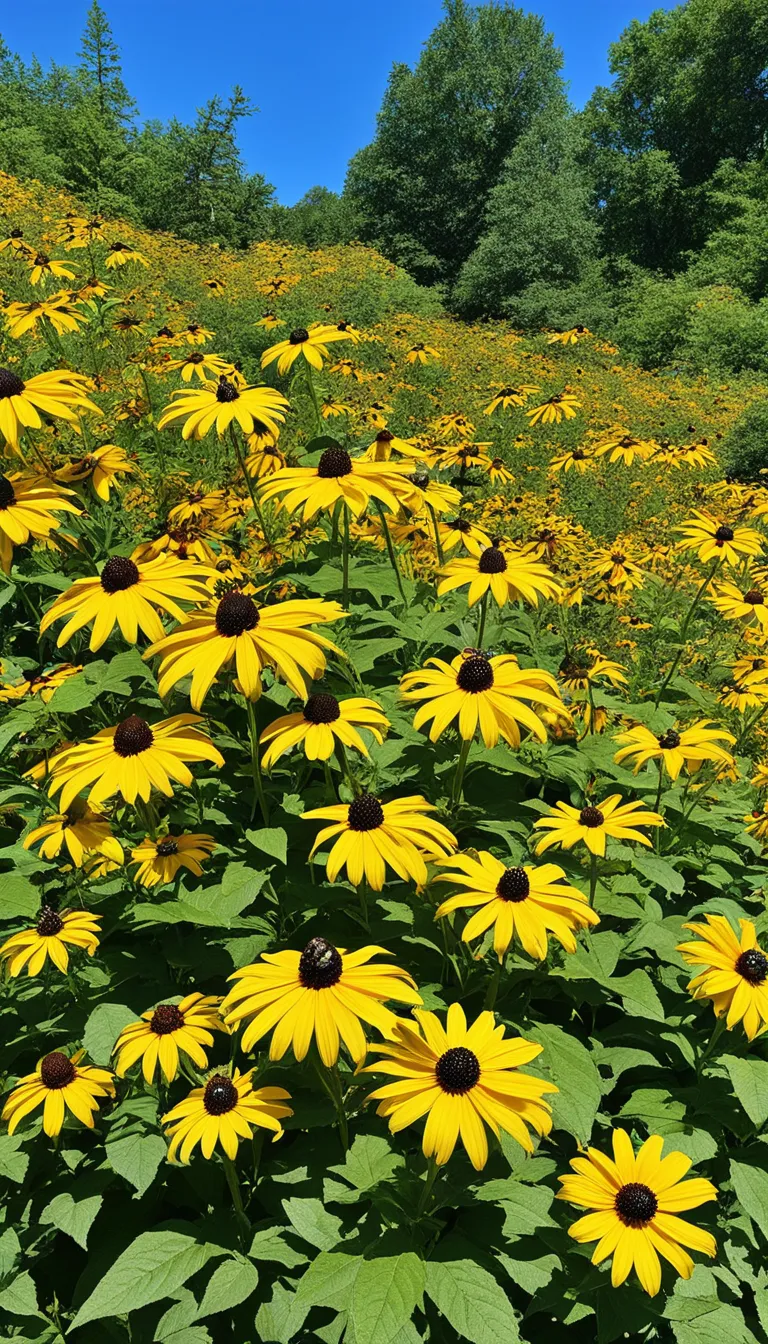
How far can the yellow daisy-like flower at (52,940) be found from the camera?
1768 mm

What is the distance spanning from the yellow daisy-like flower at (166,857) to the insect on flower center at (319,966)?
53 centimetres

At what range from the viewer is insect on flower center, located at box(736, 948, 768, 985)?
168 centimetres

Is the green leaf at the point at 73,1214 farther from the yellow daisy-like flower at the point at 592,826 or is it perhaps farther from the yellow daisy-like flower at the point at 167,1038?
the yellow daisy-like flower at the point at 592,826

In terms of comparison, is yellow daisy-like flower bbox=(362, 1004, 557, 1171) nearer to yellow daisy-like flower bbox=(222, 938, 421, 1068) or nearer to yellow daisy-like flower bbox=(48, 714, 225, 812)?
yellow daisy-like flower bbox=(222, 938, 421, 1068)

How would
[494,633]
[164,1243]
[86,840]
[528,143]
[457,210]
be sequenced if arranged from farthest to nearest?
[457,210]
[528,143]
[494,633]
[86,840]
[164,1243]

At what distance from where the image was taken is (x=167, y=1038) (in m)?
1.63

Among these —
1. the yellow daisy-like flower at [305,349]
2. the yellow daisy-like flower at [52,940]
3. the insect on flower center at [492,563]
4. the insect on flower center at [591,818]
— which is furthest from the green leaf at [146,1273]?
the yellow daisy-like flower at [305,349]

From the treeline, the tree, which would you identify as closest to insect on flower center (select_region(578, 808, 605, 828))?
the treeline

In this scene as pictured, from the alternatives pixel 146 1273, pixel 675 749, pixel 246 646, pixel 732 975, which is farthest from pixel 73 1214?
pixel 675 749

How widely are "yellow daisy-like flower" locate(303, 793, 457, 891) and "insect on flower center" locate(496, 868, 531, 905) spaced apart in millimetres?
138

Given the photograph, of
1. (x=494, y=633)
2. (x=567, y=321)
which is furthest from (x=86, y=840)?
(x=567, y=321)

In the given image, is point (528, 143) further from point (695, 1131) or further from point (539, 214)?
point (695, 1131)

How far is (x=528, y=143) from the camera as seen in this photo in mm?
27906

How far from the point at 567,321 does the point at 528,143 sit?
11996 mm
